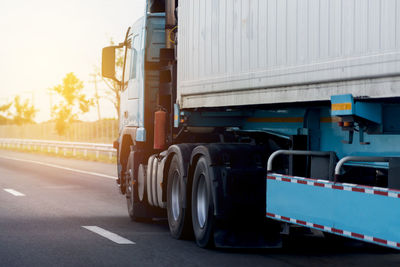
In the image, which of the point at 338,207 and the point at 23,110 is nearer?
the point at 338,207

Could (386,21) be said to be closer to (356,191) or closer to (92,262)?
(356,191)

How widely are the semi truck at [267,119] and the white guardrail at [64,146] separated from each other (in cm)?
2366

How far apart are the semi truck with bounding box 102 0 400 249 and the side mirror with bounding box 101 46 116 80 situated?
0.50 metres

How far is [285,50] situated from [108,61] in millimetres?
6003

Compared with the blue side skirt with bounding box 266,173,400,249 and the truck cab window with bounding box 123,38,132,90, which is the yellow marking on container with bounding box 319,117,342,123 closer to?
the blue side skirt with bounding box 266,173,400,249

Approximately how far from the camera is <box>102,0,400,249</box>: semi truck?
21.8ft

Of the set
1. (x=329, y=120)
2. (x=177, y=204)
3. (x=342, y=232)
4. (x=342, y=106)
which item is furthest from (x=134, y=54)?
(x=342, y=232)

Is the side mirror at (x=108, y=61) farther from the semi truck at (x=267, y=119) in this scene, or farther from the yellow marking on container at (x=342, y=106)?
the yellow marking on container at (x=342, y=106)

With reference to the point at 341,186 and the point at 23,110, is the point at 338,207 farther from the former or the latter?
Result: the point at 23,110

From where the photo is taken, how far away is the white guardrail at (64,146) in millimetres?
36894

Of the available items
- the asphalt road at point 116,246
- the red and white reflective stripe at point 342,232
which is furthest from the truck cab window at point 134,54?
the red and white reflective stripe at point 342,232

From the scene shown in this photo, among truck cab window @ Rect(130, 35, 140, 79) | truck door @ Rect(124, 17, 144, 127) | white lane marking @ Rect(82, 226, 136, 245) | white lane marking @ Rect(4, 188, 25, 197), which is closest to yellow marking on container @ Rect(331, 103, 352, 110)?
white lane marking @ Rect(82, 226, 136, 245)

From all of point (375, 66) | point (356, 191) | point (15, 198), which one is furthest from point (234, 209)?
point (15, 198)

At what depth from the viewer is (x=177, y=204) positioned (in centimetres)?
1041
